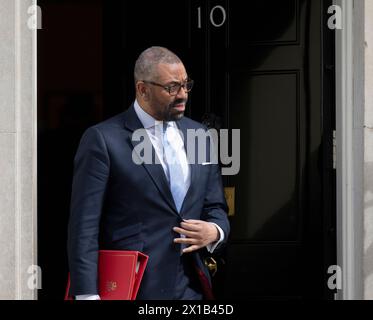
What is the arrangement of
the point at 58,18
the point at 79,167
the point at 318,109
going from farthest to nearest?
the point at 58,18 → the point at 318,109 → the point at 79,167

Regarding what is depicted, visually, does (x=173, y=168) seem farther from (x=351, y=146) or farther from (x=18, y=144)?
(x=351, y=146)

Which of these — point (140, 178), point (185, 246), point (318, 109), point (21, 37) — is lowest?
point (185, 246)

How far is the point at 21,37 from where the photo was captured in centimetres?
553

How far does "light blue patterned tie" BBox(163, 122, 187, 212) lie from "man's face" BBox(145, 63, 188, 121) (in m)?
0.09

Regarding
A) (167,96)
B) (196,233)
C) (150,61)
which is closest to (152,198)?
(196,233)

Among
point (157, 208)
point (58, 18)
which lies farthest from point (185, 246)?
point (58, 18)

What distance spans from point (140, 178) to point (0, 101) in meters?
0.97

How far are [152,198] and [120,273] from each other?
0.50 m

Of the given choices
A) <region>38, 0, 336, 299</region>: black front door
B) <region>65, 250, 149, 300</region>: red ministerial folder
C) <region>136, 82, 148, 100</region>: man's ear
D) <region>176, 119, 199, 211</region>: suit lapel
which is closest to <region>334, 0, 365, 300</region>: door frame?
<region>38, 0, 336, 299</region>: black front door

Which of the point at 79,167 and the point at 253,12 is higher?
the point at 253,12

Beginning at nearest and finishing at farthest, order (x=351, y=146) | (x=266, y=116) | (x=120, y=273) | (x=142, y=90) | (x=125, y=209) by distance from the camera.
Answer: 1. (x=120, y=273)
2. (x=125, y=209)
3. (x=142, y=90)
4. (x=351, y=146)
5. (x=266, y=116)

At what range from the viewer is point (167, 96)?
17.7ft

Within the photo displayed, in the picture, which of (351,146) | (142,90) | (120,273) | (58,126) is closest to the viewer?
(120,273)

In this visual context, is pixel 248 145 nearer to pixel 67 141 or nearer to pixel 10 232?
pixel 67 141
